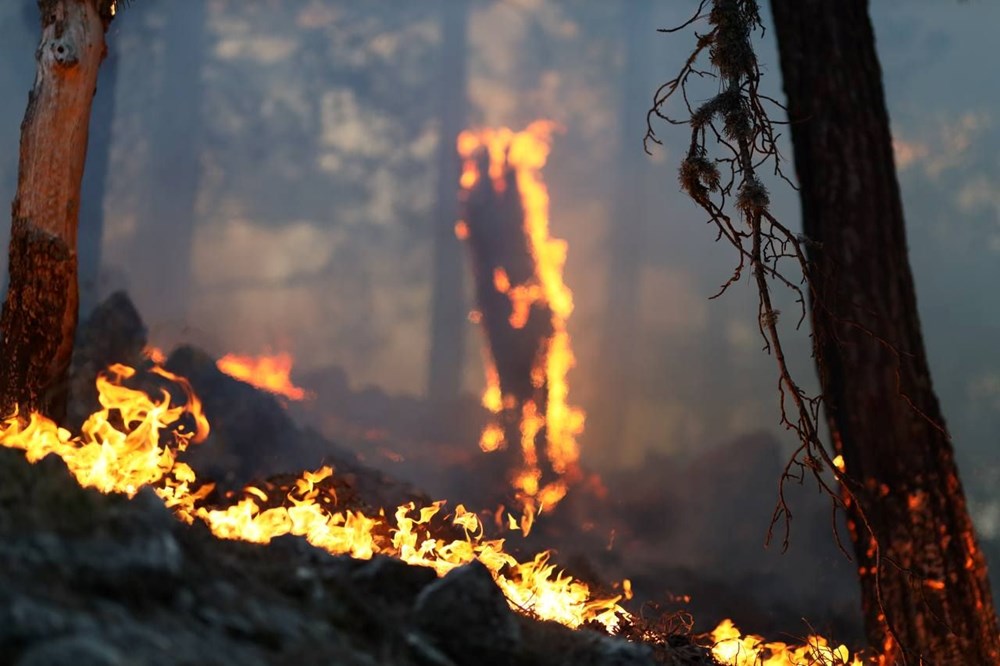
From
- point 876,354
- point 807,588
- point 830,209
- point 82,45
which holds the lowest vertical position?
point 807,588

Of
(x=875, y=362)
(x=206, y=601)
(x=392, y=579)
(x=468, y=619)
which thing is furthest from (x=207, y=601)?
(x=875, y=362)

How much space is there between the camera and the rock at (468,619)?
2.90 m

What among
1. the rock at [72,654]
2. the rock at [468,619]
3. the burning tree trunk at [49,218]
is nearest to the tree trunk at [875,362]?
the rock at [468,619]

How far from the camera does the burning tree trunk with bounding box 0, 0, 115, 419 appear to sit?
17.6 ft

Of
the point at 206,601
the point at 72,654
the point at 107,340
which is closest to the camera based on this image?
the point at 72,654

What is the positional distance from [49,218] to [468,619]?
4.06 metres

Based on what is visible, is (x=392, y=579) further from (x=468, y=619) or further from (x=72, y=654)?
(x=72, y=654)

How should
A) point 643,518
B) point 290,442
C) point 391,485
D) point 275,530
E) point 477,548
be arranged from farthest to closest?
point 643,518, point 290,442, point 391,485, point 477,548, point 275,530

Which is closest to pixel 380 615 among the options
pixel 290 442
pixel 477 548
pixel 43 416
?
pixel 477 548

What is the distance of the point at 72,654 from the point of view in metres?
1.91

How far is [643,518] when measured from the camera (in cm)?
1519

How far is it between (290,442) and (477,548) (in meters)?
7.27

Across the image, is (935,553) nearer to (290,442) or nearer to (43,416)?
(43,416)

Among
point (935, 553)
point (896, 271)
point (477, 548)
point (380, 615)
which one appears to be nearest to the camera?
point (380, 615)
